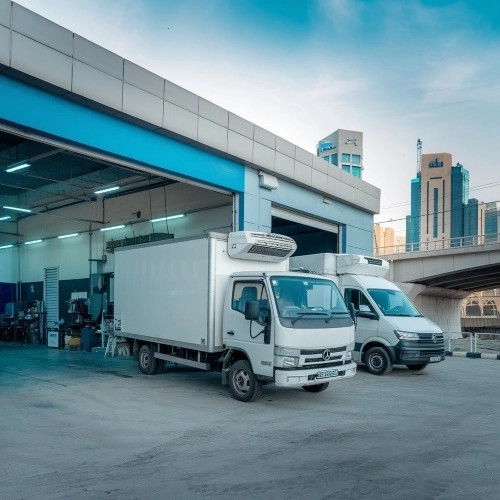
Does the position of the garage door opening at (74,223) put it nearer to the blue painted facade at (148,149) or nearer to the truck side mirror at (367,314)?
the blue painted facade at (148,149)

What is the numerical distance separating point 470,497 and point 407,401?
481cm

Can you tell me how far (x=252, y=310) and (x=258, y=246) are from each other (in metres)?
1.84

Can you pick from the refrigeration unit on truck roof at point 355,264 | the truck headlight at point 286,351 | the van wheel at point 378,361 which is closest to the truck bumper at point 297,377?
the truck headlight at point 286,351

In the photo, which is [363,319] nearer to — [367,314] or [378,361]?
[367,314]

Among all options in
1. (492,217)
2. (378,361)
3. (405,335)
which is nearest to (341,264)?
(405,335)

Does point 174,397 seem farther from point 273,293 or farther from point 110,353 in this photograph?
point 110,353

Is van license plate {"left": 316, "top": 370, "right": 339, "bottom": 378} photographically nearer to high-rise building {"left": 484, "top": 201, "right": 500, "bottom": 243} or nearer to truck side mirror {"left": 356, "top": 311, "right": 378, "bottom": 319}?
truck side mirror {"left": 356, "top": 311, "right": 378, "bottom": 319}

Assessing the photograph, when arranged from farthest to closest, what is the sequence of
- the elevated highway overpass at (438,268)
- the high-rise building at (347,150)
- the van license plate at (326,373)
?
the high-rise building at (347,150)
the elevated highway overpass at (438,268)
the van license plate at (326,373)

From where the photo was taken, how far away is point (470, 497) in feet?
15.5

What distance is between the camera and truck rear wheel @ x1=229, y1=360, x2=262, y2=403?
897cm

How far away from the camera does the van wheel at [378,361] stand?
1247 cm

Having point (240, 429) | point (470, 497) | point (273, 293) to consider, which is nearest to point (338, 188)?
point (273, 293)

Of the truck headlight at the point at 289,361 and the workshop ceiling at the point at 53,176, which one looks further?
the workshop ceiling at the point at 53,176

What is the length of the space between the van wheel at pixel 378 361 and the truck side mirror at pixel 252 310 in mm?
5163
